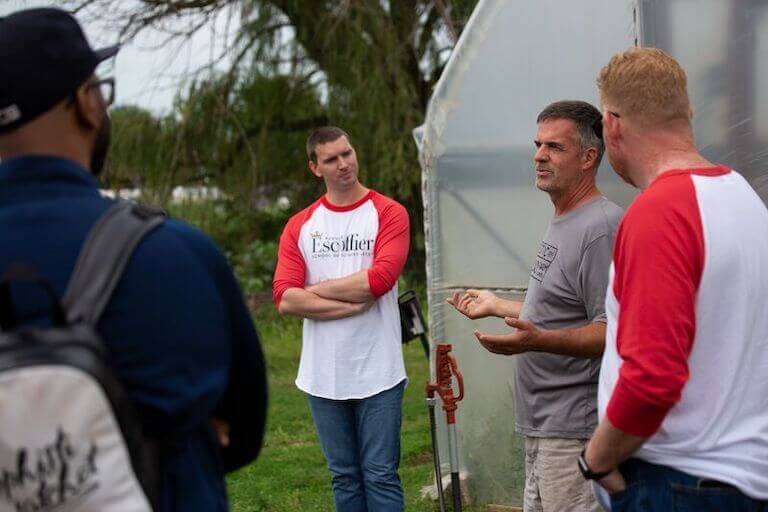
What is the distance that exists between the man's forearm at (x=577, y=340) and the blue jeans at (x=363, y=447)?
1448 millimetres

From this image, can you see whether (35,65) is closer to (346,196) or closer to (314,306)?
(314,306)

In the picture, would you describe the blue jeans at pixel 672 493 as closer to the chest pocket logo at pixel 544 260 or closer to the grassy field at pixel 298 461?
the chest pocket logo at pixel 544 260

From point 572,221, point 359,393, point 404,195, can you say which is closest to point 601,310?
point 572,221

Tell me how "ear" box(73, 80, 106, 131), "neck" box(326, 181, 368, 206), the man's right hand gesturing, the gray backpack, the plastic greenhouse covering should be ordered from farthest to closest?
"neck" box(326, 181, 368, 206) < the plastic greenhouse covering < the man's right hand gesturing < "ear" box(73, 80, 106, 131) < the gray backpack

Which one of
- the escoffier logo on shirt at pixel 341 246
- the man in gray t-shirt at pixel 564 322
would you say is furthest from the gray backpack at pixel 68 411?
the escoffier logo on shirt at pixel 341 246

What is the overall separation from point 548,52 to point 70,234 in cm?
335

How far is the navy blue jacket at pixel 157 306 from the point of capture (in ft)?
5.77

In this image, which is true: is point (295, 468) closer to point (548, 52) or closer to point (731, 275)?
point (548, 52)

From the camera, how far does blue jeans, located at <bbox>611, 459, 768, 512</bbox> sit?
231cm

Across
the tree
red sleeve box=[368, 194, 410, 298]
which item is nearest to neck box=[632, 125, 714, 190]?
red sleeve box=[368, 194, 410, 298]

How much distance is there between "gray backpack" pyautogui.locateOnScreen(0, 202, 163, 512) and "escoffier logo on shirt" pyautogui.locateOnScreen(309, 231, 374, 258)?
299 centimetres

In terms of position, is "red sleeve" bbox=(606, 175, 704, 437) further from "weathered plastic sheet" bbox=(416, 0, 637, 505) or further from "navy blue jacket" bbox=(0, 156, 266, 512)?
"weathered plastic sheet" bbox=(416, 0, 637, 505)

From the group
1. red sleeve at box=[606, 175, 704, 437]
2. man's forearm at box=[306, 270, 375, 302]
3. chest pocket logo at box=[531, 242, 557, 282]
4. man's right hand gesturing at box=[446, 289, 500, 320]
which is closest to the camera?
red sleeve at box=[606, 175, 704, 437]

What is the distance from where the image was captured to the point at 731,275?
7.48 ft
